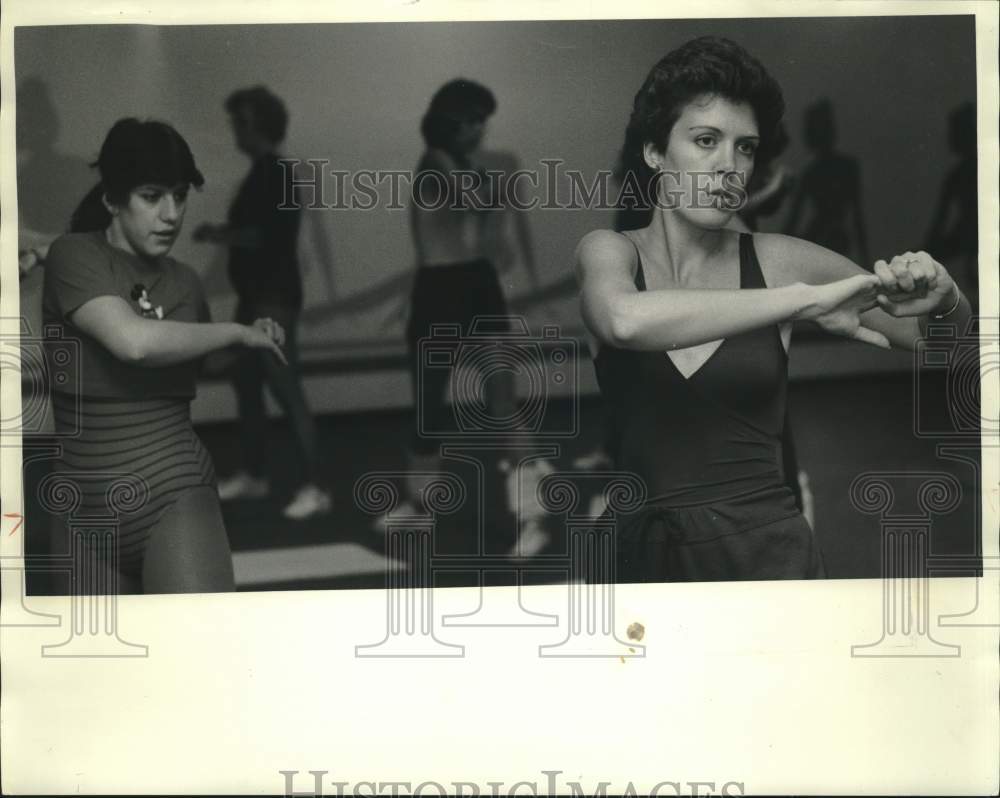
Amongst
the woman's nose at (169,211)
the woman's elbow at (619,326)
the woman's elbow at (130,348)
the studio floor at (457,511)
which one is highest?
the woman's nose at (169,211)

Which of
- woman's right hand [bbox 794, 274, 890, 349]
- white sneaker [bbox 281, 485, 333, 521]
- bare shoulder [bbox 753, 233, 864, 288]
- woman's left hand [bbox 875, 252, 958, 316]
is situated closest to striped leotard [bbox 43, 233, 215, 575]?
white sneaker [bbox 281, 485, 333, 521]

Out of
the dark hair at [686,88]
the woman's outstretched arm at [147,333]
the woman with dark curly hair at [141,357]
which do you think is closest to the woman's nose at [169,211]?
the woman with dark curly hair at [141,357]

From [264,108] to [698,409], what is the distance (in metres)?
1.29

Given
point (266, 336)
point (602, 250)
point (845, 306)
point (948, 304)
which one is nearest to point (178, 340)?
point (266, 336)

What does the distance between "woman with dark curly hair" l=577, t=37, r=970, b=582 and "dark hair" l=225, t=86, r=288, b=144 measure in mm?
791

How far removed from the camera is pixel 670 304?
279 centimetres

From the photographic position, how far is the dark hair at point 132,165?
9.09ft

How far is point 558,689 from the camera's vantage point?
283 centimetres

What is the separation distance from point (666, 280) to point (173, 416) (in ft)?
4.11

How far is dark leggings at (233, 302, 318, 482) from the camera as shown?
2791 mm

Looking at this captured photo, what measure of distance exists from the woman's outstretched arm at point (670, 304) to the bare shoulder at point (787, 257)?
0.10ft

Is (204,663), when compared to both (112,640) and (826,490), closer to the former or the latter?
(112,640)

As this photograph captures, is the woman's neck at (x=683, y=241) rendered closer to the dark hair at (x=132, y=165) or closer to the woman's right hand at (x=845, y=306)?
the woman's right hand at (x=845, y=306)

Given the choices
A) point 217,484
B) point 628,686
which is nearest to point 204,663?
point 217,484
